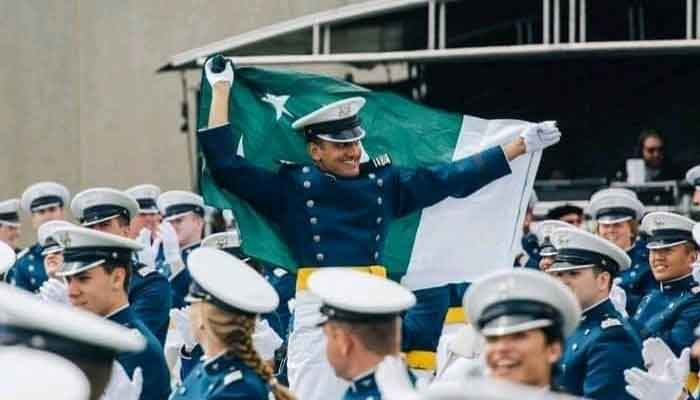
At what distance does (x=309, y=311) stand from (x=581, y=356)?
107 cm

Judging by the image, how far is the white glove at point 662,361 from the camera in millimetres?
8086

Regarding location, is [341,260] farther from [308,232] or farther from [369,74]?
[369,74]

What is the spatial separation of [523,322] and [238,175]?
117 inches

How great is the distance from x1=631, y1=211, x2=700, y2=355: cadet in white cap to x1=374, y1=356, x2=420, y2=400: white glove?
395 centimetres

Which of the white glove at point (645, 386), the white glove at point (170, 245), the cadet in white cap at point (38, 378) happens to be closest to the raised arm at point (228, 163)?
the white glove at point (645, 386)

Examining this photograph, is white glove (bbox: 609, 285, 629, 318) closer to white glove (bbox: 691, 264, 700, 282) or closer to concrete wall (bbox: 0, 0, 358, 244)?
white glove (bbox: 691, 264, 700, 282)

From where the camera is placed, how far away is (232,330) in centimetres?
634

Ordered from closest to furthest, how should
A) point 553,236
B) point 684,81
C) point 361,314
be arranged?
point 361,314 → point 553,236 → point 684,81

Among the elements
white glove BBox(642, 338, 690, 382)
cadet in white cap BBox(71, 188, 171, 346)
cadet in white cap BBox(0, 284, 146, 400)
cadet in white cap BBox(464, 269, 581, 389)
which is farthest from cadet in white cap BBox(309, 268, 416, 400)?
cadet in white cap BBox(71, 188, 171, 346)

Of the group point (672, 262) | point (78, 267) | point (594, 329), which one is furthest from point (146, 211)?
point (594, 329)

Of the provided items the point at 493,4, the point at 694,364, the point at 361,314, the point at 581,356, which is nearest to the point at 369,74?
the point at 493,4

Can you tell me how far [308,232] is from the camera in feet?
26.7

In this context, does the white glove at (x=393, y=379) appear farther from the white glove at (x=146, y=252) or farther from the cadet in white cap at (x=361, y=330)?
the white glove at (x=146, y=252)

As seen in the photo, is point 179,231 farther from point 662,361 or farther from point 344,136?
point 662,361
